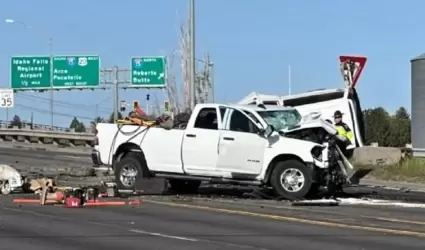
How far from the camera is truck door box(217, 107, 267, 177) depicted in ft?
59.6

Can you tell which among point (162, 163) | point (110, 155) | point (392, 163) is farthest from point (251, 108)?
point (392, 163)

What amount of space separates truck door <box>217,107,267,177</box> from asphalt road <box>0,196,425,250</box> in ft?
3.14

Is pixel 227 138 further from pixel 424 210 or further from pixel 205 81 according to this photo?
pixel 205 81

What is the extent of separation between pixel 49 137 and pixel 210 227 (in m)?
46.7

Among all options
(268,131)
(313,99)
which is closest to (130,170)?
(268,131)

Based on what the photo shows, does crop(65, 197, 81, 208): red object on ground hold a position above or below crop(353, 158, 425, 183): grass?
below

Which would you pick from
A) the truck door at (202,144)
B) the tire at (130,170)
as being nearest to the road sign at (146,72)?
the tire at (130,170)

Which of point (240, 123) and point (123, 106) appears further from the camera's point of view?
point (123, 106)

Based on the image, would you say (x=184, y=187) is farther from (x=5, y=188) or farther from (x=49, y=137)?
(x=49, y=137)

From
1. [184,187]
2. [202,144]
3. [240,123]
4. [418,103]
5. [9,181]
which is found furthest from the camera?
[418,103]

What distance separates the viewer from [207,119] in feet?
61.8

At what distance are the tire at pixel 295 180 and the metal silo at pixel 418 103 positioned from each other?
519 inches

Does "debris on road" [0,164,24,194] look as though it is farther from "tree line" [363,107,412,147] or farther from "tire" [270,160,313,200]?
"tree line" [363,107,412,147]

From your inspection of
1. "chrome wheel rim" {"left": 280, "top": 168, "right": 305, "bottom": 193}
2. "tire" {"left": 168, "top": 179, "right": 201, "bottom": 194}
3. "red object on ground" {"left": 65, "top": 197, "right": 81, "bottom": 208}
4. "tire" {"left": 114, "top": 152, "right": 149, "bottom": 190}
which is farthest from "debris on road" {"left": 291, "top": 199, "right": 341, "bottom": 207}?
"red object on ground" {"left": 65, "top": 197, "right": 81, "bottom": 208}
